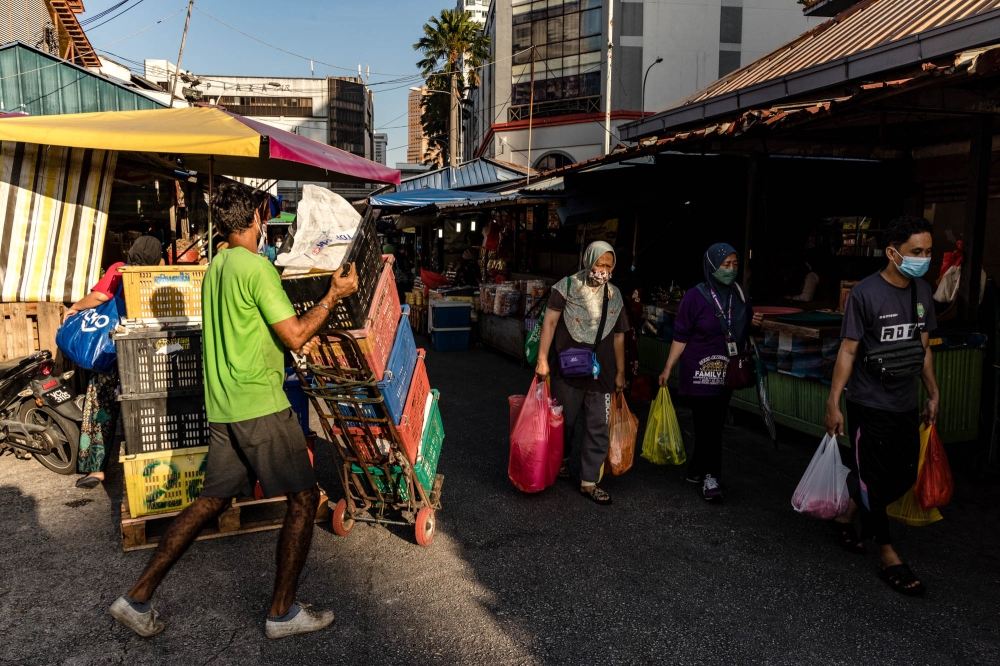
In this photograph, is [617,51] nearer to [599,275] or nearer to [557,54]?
[557,54]

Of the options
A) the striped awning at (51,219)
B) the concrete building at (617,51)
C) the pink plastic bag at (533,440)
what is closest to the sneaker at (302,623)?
the pink plastic bag at (533,440)

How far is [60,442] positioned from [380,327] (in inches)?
138

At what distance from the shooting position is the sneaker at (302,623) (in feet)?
10.4

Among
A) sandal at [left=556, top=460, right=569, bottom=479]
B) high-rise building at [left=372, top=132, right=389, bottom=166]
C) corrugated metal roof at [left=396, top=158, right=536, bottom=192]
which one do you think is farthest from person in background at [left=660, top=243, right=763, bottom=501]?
high-rise building at [left=372, top=132, right=389, bottom=166]

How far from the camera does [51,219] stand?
20.9ft

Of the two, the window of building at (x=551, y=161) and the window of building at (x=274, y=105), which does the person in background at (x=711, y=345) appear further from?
the window of building at (x=274, y=105)

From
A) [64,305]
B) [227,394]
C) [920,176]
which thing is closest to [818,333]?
[227,394]

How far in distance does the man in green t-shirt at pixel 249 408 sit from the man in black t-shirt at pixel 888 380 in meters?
2.72

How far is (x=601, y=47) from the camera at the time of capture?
1163 inches

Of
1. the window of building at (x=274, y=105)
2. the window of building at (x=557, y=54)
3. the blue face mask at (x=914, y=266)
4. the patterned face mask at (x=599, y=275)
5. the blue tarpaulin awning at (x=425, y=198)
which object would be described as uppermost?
the window of building at (x=274, y=105)

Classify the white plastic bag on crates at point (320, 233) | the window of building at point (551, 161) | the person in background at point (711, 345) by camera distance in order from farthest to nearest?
the window of building at point (551, 161), the person in background at point (711, 345), the white plastic bag on crates at point (320, 233)

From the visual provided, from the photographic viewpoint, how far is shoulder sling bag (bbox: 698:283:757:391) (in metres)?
4.85

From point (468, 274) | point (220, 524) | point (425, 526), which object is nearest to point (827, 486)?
point (425, 526)

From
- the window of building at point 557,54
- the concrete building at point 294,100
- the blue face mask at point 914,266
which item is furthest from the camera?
the concrete building at point 294,100
